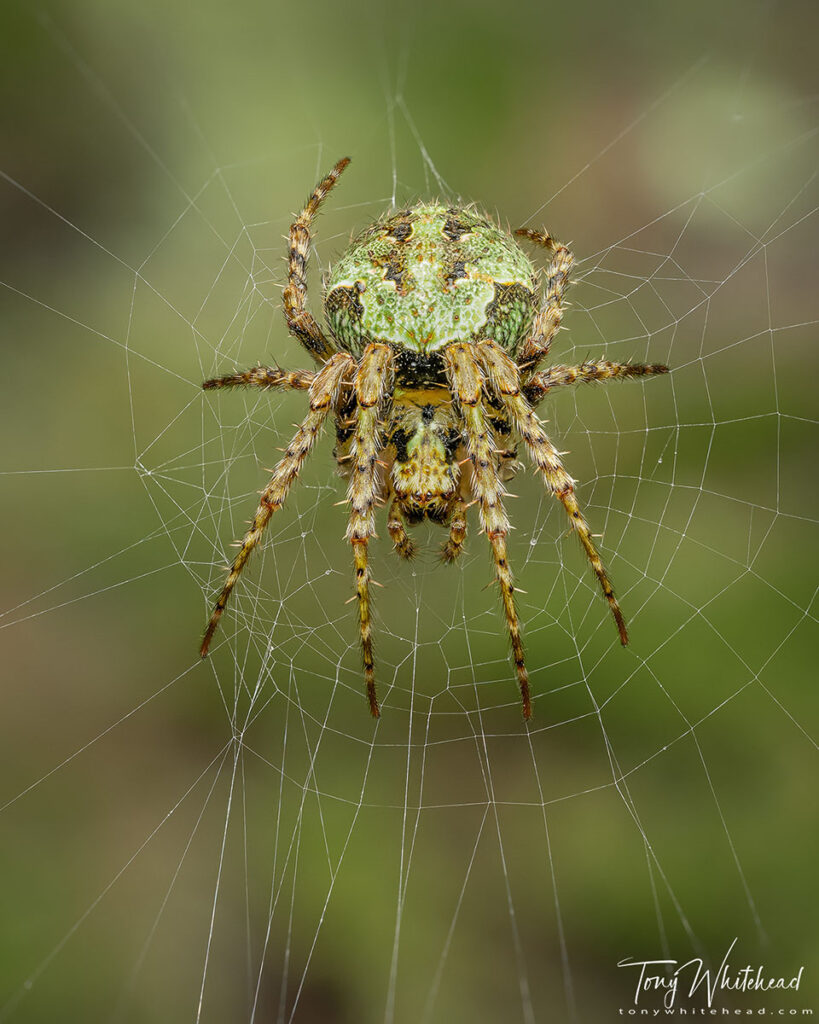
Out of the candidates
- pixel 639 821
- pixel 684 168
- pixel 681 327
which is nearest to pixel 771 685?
pixel 639 821

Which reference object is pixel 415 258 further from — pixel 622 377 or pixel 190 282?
pixel 190 282
